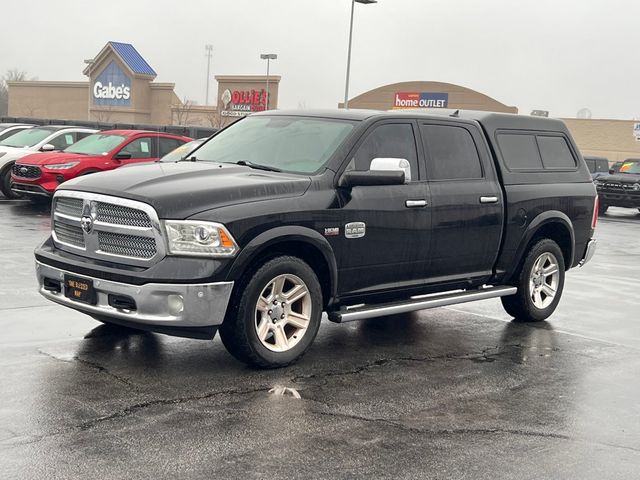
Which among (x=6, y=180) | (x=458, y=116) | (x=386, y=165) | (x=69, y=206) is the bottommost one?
(x=6, y=180)

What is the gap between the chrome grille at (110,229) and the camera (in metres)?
6.27

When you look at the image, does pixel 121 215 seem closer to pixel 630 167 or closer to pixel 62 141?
pixel 62 141

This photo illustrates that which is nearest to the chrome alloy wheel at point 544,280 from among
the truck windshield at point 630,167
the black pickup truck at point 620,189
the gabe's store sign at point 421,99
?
the black pickup truck at point 620,189

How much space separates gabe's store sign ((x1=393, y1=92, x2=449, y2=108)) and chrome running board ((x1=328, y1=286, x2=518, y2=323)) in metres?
70.4

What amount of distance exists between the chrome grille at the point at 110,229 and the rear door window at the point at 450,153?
8.87 feet

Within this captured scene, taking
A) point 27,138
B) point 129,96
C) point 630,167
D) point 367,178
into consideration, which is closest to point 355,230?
point 367,178

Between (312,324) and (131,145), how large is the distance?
12.7 metres

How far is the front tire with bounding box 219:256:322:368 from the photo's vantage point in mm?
6453

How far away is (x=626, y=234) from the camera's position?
21.2m

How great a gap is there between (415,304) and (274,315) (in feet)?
4.97

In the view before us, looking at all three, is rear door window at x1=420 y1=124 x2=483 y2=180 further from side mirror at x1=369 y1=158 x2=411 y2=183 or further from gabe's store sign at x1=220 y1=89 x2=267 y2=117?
gabe's store sign at x1=220 y1=89 x2=267 y2=117

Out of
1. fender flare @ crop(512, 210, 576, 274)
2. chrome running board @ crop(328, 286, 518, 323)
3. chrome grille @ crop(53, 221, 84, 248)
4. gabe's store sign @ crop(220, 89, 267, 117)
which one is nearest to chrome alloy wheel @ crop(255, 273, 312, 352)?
chrome running board @ crop(328, 286, 518, 323)

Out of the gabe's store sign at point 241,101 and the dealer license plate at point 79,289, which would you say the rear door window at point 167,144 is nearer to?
the dealer license plate at point 79,289

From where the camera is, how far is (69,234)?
273 inches
